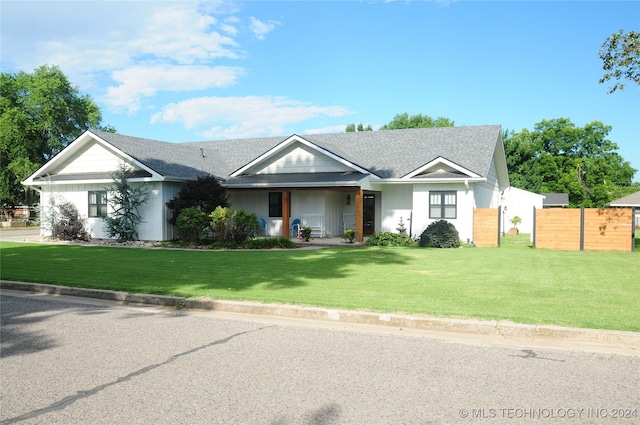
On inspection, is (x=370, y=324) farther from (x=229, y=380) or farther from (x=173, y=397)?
→ (x=173, y=397)

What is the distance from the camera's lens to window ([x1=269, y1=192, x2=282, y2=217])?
25.6 m

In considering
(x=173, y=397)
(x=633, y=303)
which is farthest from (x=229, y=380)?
(x=633, y=303)

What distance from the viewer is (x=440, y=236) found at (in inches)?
795

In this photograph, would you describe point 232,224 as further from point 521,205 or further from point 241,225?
point 521,205

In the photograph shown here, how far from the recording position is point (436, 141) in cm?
2606

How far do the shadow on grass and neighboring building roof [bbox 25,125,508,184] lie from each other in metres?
5.74

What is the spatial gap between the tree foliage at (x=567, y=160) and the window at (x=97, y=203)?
45003 millimetres

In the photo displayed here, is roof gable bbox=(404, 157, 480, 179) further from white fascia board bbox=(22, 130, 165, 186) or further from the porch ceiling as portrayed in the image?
white fascia board bbox=(22, 130, 165, 186)

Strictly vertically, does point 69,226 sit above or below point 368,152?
below

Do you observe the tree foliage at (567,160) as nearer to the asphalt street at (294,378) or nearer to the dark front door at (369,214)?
the dark front door at (369,214)

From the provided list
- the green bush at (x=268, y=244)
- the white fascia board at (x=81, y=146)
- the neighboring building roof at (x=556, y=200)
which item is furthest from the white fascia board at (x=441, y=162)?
the neighboring building roof at (x=556, y=200)

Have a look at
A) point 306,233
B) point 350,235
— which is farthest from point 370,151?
point 306,233

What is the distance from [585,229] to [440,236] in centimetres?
537

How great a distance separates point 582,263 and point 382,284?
24.2ft
